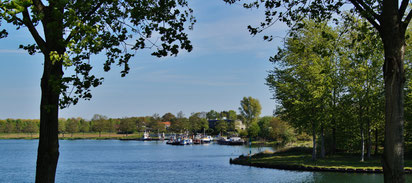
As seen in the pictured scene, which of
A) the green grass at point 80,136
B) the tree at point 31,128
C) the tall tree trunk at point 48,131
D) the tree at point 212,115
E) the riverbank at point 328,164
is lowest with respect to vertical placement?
the riverbank at point 328,164

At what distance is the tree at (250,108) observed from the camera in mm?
118188

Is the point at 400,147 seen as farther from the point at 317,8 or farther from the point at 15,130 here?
the point at 15,130

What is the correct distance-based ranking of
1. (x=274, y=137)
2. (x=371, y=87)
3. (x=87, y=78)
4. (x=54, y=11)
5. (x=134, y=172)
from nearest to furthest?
(x=54, y=11) < (x=87, y=78) < (x=371, y=87) < (x=134, y=172) < (x=274, y=137)

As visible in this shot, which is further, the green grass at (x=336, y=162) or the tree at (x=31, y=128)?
the tree at (x=31, y=128)

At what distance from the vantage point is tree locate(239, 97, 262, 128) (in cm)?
11819

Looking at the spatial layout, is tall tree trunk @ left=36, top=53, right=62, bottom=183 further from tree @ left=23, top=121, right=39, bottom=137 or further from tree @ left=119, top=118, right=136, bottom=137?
tree @ left=23, top=121, right=39, bottom=137

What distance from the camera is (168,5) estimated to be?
894 cm

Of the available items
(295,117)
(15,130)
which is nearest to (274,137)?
(295,117)

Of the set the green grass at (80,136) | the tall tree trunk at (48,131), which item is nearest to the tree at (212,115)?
the green grass at (80,136)

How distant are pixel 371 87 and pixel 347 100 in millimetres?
2121

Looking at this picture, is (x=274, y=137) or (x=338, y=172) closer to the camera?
(x=338, y=172)

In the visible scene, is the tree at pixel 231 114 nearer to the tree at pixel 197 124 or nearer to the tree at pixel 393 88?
the tree at pixel 197 124

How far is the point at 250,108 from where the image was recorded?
118 meters

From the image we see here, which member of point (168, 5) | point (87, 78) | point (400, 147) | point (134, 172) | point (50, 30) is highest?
point (168, 5)
